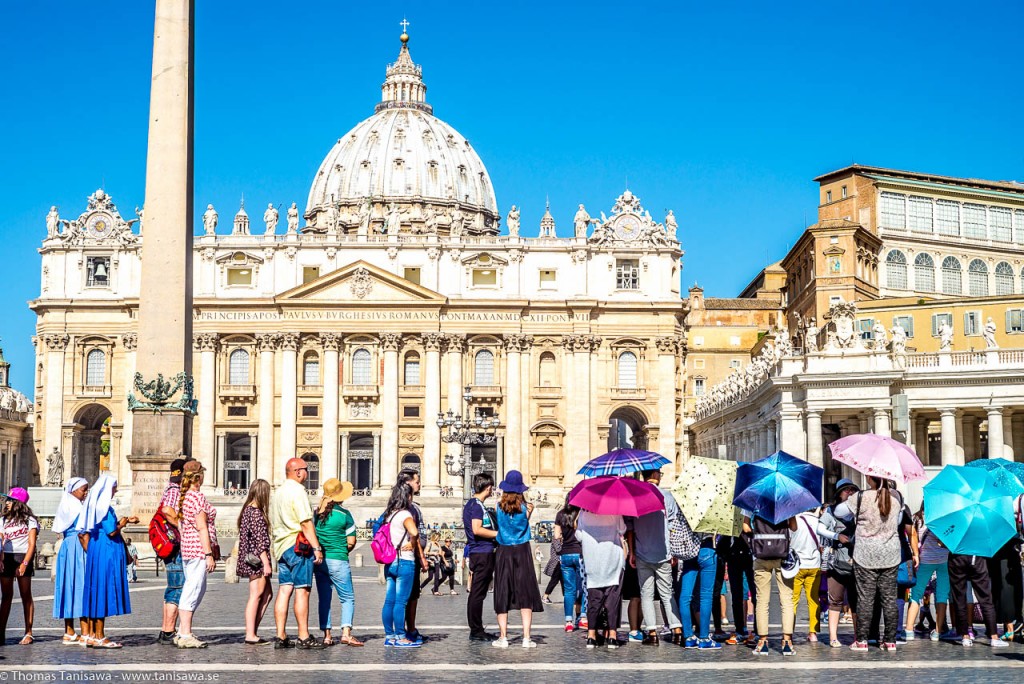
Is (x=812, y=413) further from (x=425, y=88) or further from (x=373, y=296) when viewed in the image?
(x=425, y=88)

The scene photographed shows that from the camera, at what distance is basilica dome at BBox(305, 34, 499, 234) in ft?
345

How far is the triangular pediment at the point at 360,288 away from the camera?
73.9 m

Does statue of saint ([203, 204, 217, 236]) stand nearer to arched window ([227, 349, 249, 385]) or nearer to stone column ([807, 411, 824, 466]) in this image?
arched window ([227, 349, 249, 385])

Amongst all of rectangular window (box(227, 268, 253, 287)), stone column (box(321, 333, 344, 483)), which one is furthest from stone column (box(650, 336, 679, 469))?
rectangular window (box(227, 268, 253, 287))

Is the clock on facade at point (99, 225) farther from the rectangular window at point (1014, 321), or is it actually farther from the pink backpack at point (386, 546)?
the pink backpack at point (386, 546)

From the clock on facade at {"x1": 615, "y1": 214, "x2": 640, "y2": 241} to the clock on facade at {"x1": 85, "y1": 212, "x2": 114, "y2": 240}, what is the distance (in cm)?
2734

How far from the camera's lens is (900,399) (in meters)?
37.5

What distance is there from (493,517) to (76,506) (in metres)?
4.08

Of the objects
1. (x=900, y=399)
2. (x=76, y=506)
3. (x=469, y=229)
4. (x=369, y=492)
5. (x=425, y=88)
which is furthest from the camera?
(x=425, y=88)

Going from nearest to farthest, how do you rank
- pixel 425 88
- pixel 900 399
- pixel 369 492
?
pixel 900 399, pixel 369 492, pixel 425 88

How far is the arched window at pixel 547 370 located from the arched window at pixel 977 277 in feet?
70.3

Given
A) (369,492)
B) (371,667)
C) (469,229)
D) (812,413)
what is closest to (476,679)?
(371,667)

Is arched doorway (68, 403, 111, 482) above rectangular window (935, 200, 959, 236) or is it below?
below

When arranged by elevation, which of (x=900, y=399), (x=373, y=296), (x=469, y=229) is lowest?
(x=900, y=399)
